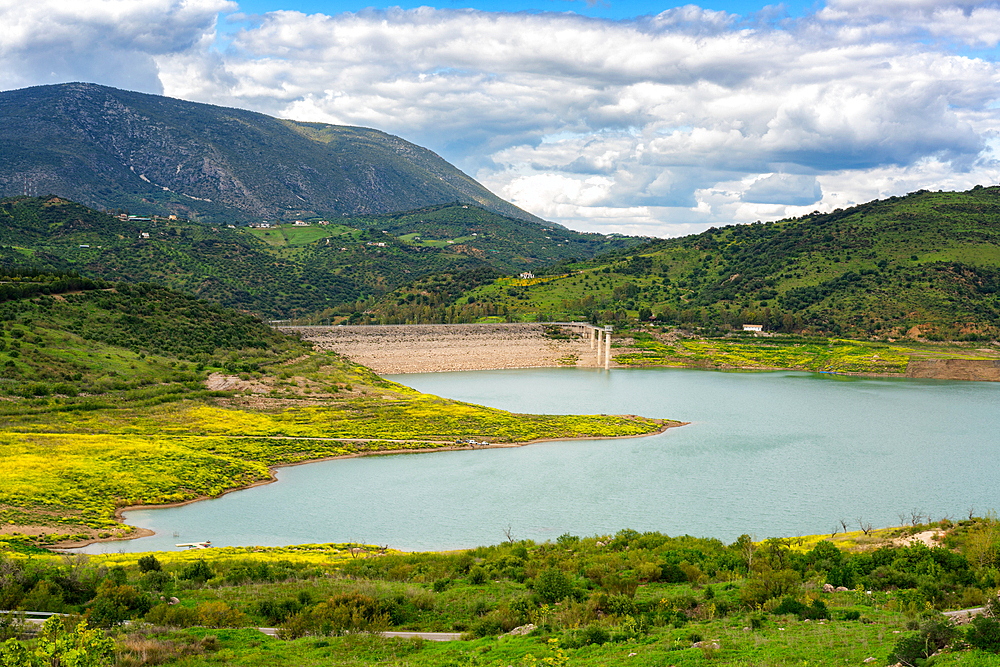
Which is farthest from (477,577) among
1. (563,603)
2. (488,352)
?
(488,352)

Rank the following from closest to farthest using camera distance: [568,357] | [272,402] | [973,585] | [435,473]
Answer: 1. [973,585]
2. [435,473]
3. [272,402]
4. [568,357]

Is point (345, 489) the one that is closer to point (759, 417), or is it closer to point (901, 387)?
point (759, 417)

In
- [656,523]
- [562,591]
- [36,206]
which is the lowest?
[656,523]

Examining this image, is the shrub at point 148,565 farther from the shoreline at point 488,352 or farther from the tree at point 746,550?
the shoreline at point 488,352

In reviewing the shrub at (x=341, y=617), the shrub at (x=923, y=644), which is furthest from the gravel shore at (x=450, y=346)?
the shrub at (x=923, y=644)

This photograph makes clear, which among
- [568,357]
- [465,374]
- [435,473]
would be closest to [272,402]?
[435,473]

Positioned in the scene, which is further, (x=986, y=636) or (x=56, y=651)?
(x=986, y=636)

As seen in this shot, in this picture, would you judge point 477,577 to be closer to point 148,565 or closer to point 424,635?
point 424,635

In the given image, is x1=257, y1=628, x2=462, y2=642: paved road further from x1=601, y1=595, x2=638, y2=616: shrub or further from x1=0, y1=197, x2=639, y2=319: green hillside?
x1=0, y1=197, x2=639, y2=319: green hillside
